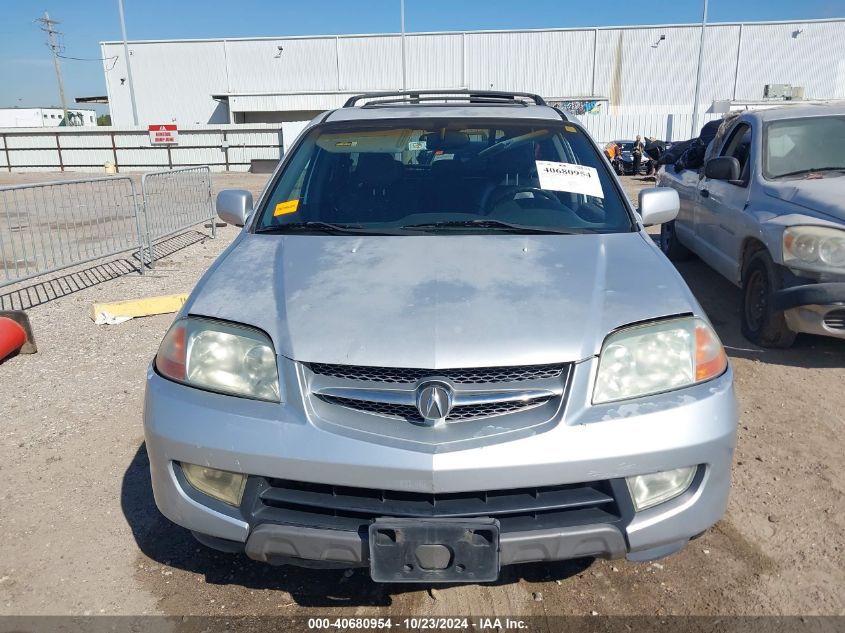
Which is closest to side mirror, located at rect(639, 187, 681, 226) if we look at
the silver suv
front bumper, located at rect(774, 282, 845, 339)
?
the silver suv

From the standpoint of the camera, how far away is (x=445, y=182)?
3.32 metres

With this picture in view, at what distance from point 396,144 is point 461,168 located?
419mm

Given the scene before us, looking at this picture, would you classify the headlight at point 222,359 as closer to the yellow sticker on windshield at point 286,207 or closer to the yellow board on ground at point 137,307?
the yellow sticker on windshield at point 286,207

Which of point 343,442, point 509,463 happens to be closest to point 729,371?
point 509,463

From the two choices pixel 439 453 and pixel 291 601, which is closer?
pixel 439 453

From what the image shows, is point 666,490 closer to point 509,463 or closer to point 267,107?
point 509,463

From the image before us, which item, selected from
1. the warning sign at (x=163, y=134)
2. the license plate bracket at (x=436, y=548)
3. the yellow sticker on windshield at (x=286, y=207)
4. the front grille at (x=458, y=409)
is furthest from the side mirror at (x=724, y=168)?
the warning sign at (x=163, y=134)

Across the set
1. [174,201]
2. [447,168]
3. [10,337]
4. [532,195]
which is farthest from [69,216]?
[532,195]

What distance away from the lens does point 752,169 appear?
216 inches

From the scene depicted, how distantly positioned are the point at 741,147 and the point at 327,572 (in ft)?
17.4

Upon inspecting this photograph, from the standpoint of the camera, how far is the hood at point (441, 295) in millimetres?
2100

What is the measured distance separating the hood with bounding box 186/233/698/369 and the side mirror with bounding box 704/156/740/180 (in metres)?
3.11

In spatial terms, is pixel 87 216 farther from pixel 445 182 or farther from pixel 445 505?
pixel 445 505

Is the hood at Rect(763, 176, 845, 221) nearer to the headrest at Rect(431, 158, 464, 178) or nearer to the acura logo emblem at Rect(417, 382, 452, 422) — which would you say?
the headrest at Rect(431, 158, 464, 178)
